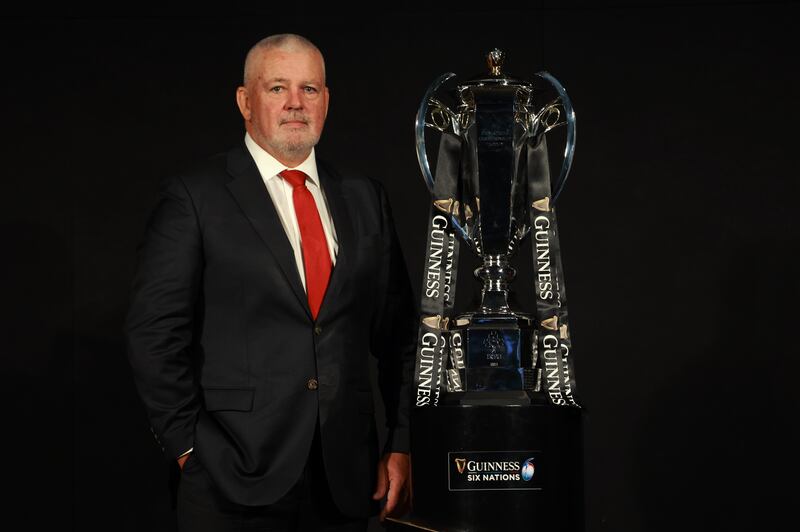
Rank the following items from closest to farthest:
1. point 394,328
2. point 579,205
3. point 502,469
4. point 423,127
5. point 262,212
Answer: point 502,469, point 262,212, point 423,127, point 394,328, point 579,205

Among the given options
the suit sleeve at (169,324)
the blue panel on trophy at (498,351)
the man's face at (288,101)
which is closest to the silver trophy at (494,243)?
the blue panel on trophy at (498,351)

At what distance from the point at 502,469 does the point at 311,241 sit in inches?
24.5

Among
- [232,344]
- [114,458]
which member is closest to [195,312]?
[232,344]

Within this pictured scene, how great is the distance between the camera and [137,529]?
370cm

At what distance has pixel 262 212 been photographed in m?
2.29

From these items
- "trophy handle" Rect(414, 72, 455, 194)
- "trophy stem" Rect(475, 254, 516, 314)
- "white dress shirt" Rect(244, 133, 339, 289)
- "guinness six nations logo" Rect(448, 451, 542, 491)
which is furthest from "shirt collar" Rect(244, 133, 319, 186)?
"guinness six nations logo" Rect(448, 451, 542, 491)

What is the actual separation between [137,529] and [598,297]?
1.75 m

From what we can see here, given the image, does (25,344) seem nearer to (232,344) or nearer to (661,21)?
(232,344)

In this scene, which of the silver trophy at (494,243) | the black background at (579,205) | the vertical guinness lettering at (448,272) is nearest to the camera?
the silver trophy at (494,243)

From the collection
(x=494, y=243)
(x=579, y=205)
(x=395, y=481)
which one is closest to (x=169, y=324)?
(x=395, y=481)

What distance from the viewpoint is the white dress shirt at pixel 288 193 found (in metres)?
2.33

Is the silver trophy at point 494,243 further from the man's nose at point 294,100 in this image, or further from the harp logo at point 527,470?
the man's nose at point 294,100

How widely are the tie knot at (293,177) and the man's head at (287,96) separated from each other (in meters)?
0.02

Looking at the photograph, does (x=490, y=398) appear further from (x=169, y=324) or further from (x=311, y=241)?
(x=169, y=324)
